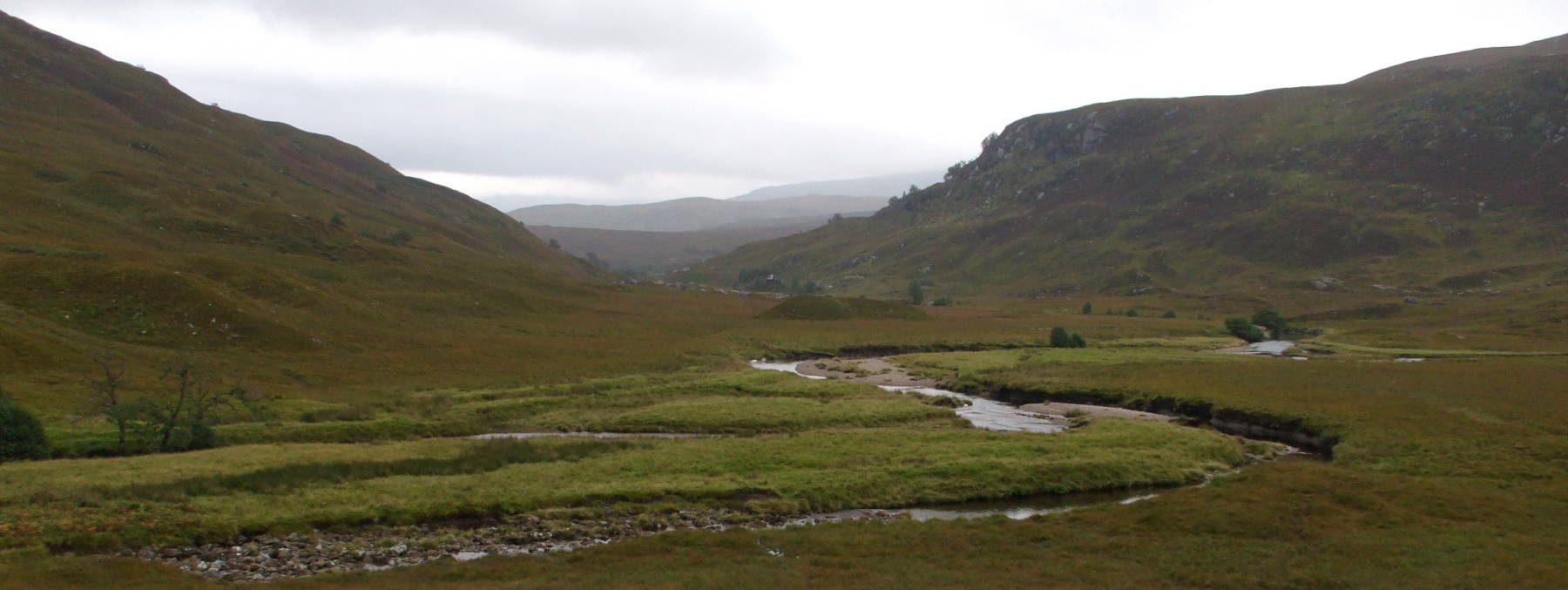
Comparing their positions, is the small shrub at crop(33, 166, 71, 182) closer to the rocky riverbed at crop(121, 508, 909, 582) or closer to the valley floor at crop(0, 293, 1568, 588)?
the valley floor at crop(0, 293, 1568, 588)

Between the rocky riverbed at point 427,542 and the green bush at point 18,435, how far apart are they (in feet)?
54.1

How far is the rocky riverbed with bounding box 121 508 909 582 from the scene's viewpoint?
28.2 meters

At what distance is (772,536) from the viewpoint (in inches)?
1256

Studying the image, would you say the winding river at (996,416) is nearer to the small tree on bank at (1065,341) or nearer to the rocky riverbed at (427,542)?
the rocky riverbed at (427,542)

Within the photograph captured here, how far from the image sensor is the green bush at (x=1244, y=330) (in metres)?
122

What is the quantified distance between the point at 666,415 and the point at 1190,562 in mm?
35250

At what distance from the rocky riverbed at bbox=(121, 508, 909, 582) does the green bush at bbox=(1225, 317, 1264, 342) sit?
350 ft

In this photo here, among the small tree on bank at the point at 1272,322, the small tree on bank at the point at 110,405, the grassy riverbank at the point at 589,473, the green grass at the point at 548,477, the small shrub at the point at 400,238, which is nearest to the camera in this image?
the green grass at the point at 548,477

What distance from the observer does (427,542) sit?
30859 mm

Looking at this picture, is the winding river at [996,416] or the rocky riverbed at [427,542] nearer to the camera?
the rocky riverbed at [427,542]

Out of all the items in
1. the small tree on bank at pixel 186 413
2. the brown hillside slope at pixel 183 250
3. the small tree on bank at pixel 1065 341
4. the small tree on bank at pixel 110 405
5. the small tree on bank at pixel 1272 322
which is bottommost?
the small tree on bank at pixel 1272 322

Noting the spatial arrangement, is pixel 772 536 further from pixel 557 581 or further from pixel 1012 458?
pixel 1012 458

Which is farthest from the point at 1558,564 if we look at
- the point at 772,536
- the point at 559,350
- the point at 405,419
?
the point at 559,350

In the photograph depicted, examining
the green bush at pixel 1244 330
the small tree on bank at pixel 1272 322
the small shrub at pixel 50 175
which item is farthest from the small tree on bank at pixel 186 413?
the small tree on bank at pixel 1272 322
